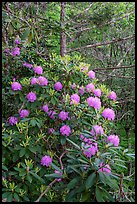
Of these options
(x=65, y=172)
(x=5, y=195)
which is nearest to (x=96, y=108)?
(x=65, y=172)

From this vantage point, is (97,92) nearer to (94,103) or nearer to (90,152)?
(94,103)

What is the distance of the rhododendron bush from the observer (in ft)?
4.63

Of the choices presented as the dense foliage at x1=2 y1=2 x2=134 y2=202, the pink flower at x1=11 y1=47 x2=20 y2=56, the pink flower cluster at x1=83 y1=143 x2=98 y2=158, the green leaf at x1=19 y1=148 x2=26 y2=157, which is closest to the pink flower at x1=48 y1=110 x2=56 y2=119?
the dense foliage at x1=2 y1=2 x2=134 y2=202

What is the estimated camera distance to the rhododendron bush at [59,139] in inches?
55.5

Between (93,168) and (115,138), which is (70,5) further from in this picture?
(93,168)

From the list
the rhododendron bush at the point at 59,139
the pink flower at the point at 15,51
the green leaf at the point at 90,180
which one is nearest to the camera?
the green leaf at the point at 90,180

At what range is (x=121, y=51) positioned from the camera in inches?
199

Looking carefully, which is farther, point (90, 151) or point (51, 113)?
point (51, 113)

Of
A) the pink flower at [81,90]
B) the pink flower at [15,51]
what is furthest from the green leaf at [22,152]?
the pink flower at [15,51]

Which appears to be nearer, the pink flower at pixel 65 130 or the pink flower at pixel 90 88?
the pink flower at pixel 65 130

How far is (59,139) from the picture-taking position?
1.83 meters

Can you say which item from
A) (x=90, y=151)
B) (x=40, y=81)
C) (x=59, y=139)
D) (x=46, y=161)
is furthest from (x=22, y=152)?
(x=40, y=81)

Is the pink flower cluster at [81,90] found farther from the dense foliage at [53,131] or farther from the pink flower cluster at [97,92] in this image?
the pink flower cluster at [97,92]

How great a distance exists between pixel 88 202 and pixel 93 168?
0.18 m
